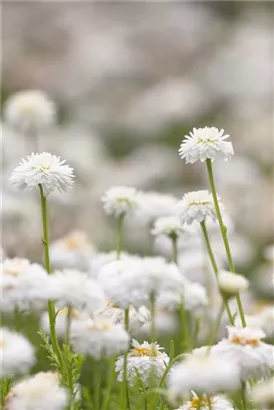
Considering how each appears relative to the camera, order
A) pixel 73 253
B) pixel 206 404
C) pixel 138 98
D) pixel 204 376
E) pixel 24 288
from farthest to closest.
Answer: pixel 138 98 → pixel 73 253 → pixel 206 404 → pixel 24 288 → pixel 204 376

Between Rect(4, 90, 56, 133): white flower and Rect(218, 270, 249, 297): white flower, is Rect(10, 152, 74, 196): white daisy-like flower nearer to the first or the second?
Rect(218, 270, 249, 297): white flower

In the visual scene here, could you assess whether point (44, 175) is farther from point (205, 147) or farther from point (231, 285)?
point (231, 285)

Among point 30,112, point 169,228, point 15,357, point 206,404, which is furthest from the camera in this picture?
point 30,112

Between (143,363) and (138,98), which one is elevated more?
(138,98)

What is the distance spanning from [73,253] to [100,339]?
202 cm

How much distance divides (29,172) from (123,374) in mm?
568

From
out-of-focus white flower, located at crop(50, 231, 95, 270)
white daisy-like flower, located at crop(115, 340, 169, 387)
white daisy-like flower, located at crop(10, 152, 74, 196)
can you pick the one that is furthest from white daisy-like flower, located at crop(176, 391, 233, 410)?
out-of-focus white flower, located at crop(50, 231, 95, 270)

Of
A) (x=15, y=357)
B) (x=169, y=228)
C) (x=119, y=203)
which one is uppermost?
(x=119, y=203)

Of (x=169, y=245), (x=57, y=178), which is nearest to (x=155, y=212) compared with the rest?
(x=169, y=245)

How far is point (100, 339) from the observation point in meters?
1.97

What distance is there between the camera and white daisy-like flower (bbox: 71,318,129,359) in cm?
197

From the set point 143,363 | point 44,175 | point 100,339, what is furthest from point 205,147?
point 100,339

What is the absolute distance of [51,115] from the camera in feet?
16.1

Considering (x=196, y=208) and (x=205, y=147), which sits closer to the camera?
(x=205, y=147)
